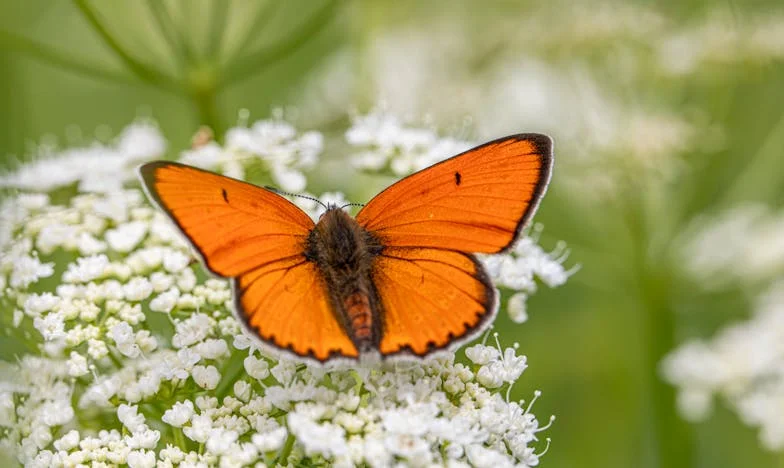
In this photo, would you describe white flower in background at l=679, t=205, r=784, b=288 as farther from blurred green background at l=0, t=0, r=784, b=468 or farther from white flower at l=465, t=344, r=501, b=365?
white flower at l=465, t=344, r=501, b=365

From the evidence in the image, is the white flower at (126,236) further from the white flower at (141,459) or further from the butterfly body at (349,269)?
the white flower at (141,459)

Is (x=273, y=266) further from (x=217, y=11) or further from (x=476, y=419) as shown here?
(x=217, y=11)

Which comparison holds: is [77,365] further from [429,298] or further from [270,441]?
[429,298]

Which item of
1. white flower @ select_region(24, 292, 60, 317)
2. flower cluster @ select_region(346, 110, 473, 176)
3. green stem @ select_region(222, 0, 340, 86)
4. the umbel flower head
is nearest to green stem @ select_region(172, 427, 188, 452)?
the umbel flower head

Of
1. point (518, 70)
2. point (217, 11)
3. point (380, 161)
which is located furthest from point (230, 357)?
point (518, 70)

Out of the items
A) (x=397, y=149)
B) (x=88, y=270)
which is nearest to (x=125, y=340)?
(x=88, y=270)

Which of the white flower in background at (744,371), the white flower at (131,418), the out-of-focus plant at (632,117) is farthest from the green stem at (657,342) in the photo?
the white flower at (131,418)
